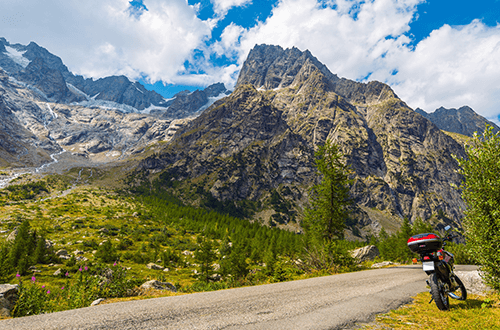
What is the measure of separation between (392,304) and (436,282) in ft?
6.69

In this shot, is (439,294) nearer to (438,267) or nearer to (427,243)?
(438,267)

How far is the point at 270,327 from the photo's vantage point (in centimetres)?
605

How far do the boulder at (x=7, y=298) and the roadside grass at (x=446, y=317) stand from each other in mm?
11310

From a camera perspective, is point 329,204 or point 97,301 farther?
point 329,204

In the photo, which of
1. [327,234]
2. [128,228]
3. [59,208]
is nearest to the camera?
[327,234]

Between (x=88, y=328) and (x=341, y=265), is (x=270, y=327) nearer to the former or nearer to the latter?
(x=88, y=328)

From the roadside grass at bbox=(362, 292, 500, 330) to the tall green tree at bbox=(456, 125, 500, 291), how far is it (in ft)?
4.13

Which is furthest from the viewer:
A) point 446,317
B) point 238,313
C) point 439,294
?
point 439,294

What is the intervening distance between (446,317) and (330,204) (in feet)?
57.7

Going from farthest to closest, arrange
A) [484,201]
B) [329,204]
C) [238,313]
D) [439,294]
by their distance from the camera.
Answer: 1. [329,204]
2. [484,201]
3. [439,294]
4. [238,313]

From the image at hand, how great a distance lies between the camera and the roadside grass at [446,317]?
6715mm

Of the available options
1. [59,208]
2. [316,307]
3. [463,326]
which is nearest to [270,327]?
[316,307]

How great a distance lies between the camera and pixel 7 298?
7.31 meters

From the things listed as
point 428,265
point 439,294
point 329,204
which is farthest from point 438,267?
point 329,204
